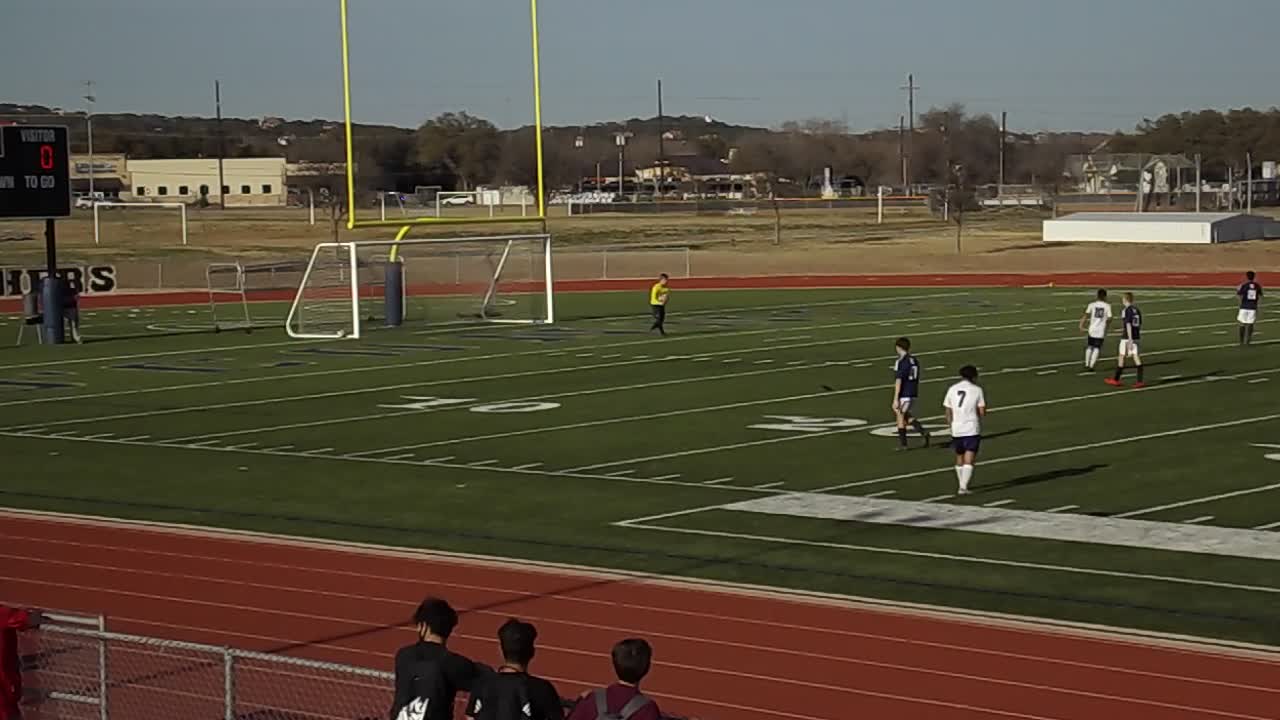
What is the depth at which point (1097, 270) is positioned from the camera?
68562mm

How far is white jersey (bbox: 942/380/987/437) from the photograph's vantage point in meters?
20.2

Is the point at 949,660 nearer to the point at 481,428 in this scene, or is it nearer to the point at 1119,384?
the point at 481,428

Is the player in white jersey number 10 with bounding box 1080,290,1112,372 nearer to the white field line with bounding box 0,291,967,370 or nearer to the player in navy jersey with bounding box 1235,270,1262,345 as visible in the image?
the player in navy jersey with bounding box 1235,270,1262,345

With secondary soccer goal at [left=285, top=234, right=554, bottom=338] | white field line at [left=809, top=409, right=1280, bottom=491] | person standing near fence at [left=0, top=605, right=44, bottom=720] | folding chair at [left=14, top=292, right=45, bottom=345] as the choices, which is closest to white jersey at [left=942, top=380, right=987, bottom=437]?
white field line at [left=809, top=409, right=1280, bottom=491]

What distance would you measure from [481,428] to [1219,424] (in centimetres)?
962

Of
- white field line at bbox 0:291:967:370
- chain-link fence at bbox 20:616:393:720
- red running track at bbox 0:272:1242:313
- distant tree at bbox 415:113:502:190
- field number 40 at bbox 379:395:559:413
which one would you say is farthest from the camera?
distant tree at bbox 415:113:502:190

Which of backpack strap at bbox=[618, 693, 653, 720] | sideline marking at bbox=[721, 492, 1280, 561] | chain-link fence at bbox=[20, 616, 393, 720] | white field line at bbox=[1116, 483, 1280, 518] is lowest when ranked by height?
sideline marking at bbox=[721, 492, 1280, 561]

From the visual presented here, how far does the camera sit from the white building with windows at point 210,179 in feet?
479

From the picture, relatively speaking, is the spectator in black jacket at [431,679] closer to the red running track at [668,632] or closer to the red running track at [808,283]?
the red running track at [668,632]

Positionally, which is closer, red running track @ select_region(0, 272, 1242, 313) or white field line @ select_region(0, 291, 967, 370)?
white field line @ select_region(0, 291, 967, 370)

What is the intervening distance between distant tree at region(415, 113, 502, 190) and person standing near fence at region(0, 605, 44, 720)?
328 ft

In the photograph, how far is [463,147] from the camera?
113 metres

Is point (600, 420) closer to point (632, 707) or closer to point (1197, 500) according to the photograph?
point (1197, 500)

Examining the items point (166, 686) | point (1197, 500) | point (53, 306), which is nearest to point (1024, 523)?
point (1197, 500)
